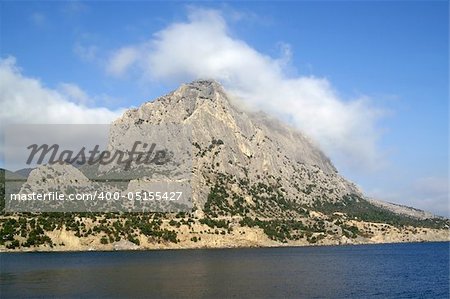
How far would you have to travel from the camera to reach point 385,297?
64188 millimetres

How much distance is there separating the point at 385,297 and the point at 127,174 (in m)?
141

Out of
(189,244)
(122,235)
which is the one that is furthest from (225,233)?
(122,235)

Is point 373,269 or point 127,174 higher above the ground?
point 127,174

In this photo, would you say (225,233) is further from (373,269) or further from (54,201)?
(373,269)

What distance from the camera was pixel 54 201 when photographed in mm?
168500

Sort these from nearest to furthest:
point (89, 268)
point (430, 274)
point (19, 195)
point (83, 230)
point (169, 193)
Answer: point (430, 274), point (89, 268), point (83, 230), point (19, 195), point (169, 193)

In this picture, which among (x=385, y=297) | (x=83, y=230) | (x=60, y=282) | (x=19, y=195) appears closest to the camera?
(x=385, y=297)

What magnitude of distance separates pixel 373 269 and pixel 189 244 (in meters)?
80.8

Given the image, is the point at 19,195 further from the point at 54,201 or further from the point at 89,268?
the point at 89,268

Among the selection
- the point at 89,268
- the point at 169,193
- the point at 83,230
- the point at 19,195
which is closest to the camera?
the point at 89,268

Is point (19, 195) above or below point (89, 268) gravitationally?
above

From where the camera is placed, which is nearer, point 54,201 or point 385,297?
point 385,297

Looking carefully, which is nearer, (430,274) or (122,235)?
(430,274)

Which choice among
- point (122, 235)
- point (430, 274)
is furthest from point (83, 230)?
point (430, 274)
